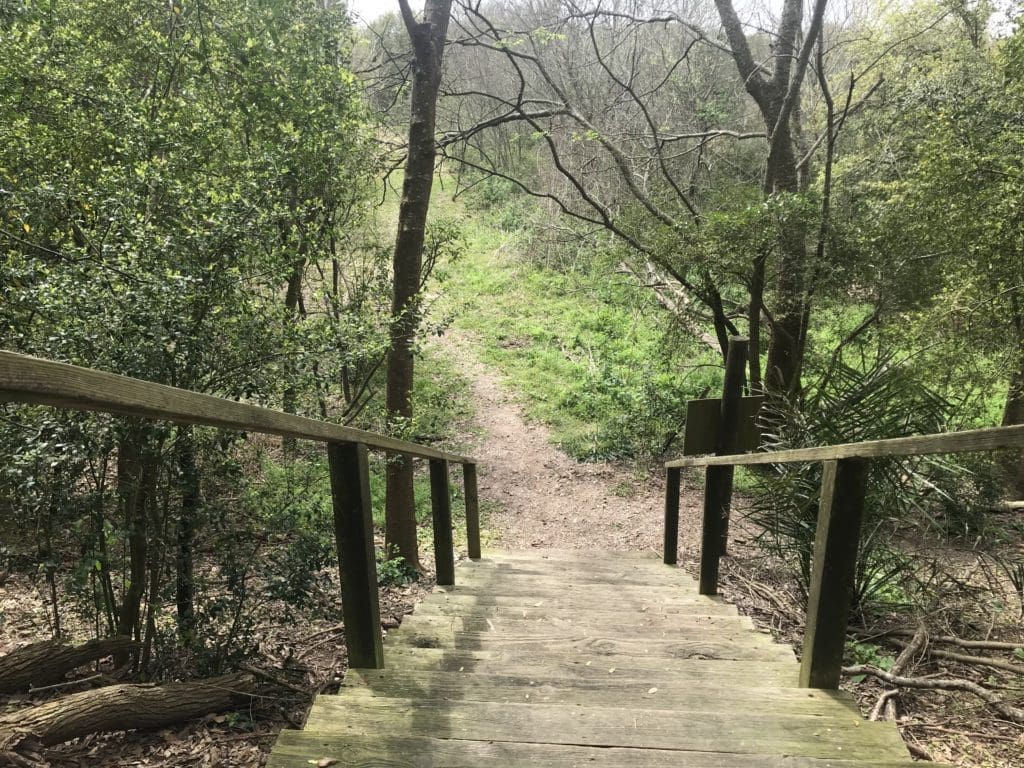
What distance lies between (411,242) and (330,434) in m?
4.40

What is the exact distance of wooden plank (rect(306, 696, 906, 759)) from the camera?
1.80 meters

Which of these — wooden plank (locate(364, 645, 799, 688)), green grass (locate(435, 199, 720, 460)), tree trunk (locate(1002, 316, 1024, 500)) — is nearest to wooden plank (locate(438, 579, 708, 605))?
wooden plank (locate(364, 645, 799, 688))

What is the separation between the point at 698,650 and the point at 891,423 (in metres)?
A: 2.18

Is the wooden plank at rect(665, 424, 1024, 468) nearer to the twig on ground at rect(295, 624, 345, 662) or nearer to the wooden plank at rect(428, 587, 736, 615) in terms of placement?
the wooden plank at rect(428, 587, 736, 615)

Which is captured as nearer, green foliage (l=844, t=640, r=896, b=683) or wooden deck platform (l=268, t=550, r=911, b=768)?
wooden deck platform (l=268, t=550, r=911, b=768)

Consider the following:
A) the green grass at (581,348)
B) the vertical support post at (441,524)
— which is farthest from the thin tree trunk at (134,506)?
the green grass at (581,348)

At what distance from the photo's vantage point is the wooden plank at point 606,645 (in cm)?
287

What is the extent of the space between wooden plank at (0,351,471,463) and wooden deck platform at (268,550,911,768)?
930 millimetres

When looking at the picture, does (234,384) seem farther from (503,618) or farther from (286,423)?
(503,618)

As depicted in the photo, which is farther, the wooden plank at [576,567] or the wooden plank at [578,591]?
the wooden plank at [576,567]

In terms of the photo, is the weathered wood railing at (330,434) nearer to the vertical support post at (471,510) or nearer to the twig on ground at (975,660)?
the vertical support post at (471,510)

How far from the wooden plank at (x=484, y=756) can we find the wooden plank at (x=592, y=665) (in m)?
0.70

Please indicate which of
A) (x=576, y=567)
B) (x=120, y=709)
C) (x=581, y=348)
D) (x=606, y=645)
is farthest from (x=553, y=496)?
(x=120, y=709)

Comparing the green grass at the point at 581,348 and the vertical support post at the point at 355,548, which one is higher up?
the vertical support post at the point at 355,548
